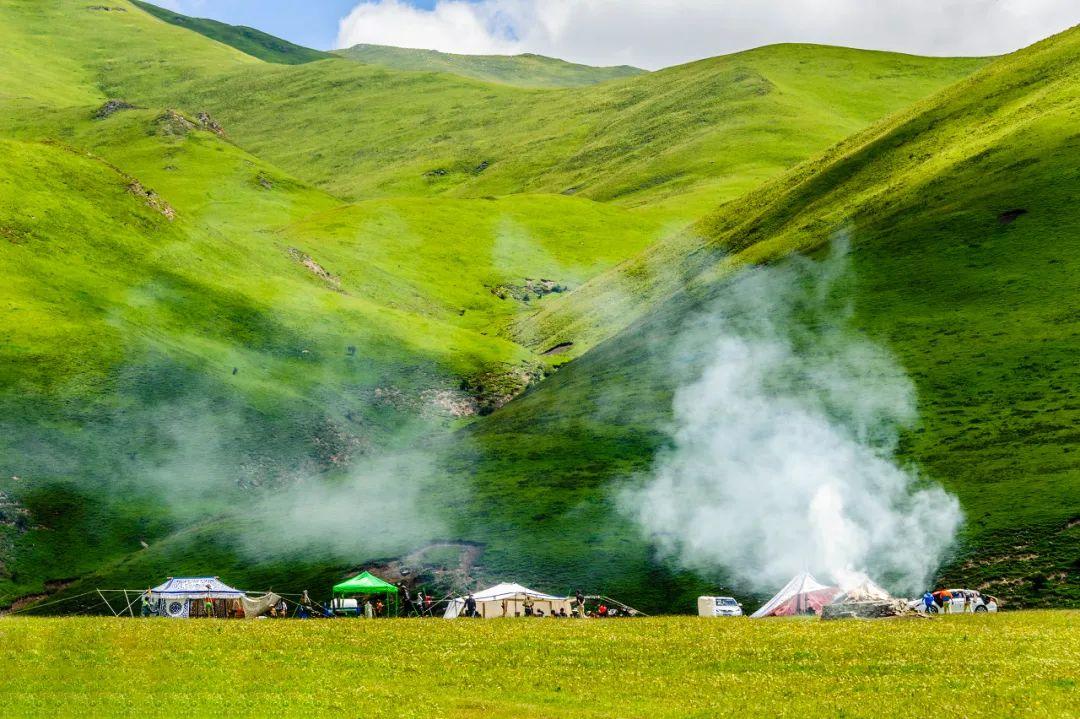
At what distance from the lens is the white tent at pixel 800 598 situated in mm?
72569

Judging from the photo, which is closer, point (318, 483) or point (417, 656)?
point (417, 656)

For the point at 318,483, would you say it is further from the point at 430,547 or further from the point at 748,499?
the point at 748,499

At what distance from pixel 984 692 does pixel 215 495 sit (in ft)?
320

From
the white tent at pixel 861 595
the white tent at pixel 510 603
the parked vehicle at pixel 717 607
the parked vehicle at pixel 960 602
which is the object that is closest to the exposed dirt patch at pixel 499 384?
the white tent at pixel 510 603

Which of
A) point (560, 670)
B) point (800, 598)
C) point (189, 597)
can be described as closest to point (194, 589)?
point (189, 597)

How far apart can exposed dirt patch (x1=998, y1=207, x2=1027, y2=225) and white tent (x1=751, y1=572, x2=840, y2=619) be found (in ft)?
225

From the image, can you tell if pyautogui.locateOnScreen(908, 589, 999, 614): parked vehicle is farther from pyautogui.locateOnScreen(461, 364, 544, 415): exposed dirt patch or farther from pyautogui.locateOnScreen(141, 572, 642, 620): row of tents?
pyautogui.locateOnScreen(461, 364, 544, 415): exposed dirt patch

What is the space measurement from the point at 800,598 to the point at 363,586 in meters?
29.0

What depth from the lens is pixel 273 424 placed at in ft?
446

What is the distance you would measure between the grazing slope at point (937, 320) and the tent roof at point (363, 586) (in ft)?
49.7

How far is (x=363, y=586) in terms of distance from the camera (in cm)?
8062

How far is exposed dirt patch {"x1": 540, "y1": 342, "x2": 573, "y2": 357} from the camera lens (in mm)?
177625

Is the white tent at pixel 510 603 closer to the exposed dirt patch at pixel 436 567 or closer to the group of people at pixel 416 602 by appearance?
the group of people at pixel 416 602

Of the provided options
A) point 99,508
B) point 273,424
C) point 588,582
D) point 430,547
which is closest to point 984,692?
point 588,582
